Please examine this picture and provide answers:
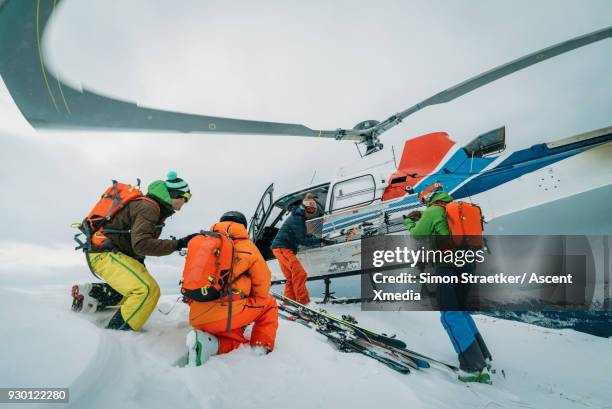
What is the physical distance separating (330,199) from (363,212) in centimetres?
92

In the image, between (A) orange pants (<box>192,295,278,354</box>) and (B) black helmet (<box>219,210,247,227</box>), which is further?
(B) black helmet (<box>219,210,247,227</box>)

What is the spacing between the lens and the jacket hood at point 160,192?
276 centimetres

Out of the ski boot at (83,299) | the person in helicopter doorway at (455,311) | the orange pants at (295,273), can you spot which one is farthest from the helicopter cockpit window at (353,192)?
the ski boot at (83,299)

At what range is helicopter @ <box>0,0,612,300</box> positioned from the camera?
127 inches

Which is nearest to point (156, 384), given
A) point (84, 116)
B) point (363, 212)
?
point (84, 116)

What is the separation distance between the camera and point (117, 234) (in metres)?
2.61

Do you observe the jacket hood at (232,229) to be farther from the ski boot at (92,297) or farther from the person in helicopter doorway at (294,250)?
the person in helicopter doorway at (294,250)

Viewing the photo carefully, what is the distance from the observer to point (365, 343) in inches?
127

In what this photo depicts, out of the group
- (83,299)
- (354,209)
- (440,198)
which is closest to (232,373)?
(83,299)

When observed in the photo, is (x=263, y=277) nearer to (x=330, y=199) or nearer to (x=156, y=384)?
(x=156, y=384)

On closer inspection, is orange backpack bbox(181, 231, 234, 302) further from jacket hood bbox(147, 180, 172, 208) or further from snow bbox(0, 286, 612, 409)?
jacket hood bbox(147, 180, 172, 208)

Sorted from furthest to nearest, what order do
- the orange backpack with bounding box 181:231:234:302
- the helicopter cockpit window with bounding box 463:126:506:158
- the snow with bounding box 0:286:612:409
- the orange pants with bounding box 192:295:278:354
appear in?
1. the helicopter cockpit window with bounding box 463:126:506:158
2. the orange pants with bounding box 192:295:278:354
3. the orange backpack with bounding box 181:231:234:302
4. the snow with bounding box 0:286:612:409

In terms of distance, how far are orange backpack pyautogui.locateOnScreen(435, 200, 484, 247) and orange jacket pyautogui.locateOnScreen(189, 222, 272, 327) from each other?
2210 millimetres

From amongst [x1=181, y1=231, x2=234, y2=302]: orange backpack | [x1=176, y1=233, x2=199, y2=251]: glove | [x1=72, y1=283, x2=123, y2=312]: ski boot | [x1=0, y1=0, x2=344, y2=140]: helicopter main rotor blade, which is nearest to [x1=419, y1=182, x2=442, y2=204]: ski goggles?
[x1=181, y1=231, x2=234, y2=302]: orange backpack
